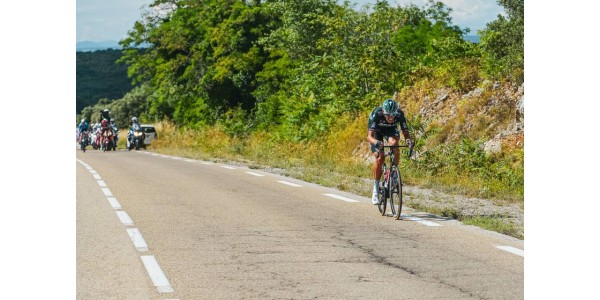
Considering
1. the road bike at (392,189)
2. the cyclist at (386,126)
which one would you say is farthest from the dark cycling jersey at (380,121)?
the road bike at (392,189)

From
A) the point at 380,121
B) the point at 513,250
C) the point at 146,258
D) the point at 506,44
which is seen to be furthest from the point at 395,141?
the point at 506,44

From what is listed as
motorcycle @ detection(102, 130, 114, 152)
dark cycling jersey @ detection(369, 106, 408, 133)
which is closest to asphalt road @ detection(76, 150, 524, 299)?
dark cycling jersey @ detection(369, 106, 408, 133)

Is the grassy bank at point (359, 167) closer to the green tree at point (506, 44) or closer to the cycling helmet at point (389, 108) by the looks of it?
the cycling helmet at point (389, 108)

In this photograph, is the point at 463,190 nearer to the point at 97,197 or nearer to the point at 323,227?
the point at 323,227

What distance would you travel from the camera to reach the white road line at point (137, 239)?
10352mm

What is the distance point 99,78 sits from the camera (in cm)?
13000

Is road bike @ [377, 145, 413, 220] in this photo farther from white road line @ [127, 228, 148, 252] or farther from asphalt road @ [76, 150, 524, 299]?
white road line @ [127, 228, 148, 252]

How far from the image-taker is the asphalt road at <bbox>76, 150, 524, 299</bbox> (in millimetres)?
7965

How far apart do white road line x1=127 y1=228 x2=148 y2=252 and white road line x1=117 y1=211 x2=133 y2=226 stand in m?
0.66

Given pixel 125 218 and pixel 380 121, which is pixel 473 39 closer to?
pixel 380 121

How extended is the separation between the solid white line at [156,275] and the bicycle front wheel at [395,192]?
4039 mm

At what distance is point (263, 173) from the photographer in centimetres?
2217

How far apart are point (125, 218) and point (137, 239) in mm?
2210
